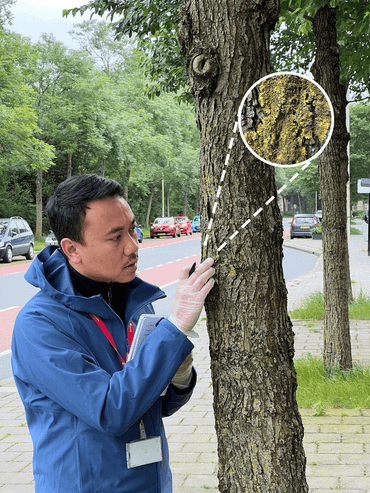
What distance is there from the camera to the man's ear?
1.87m

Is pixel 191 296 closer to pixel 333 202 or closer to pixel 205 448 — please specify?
pixel 205 448

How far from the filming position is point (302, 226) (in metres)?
37.8

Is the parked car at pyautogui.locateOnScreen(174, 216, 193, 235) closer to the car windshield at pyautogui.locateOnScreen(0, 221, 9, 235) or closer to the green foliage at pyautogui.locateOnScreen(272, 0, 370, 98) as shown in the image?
the car windshield at pyautogui.locateOnScreen(0, 221, 9, 235)

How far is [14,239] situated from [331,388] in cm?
1977

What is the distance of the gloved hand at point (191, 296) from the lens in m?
1.72

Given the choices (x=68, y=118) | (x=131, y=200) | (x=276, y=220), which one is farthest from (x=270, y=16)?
(x=131, y=200)

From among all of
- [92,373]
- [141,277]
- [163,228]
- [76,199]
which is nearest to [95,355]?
[92,373]

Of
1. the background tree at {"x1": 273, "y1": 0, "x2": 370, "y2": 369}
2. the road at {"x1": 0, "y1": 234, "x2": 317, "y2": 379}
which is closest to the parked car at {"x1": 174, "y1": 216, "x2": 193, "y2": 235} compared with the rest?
the road at {"x1": 0, "y1": 234, "x2": 317, "y2": 379}

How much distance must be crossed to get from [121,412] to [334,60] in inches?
210

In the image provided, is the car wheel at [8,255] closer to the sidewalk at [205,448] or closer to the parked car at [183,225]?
the sidewalk at [205,448]

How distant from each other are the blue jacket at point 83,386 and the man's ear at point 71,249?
0.05m

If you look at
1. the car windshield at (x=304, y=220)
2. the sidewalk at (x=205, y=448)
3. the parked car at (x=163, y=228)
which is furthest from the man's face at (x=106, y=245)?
the parked car at (x=163, y=228)

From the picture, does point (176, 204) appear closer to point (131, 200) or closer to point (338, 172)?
point (131, 200)

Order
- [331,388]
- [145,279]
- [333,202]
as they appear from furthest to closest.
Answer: [145,279]
[333,202]
[331,388]
